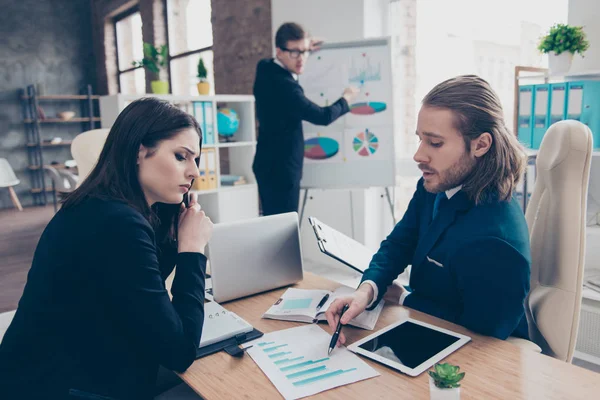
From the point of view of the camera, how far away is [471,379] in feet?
3.20

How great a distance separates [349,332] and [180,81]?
19.7 feet

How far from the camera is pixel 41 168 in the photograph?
7.67m

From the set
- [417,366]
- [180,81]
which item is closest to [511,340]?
[417,366]

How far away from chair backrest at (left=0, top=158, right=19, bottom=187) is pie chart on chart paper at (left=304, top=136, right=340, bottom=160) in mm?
5486

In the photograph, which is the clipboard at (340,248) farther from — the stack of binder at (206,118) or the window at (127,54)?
the window at (127,54)

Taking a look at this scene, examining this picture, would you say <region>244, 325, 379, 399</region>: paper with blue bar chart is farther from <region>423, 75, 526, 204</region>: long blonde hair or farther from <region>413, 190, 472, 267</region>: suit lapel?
<region>423, 75, 526, 204</region>: long blonde hair

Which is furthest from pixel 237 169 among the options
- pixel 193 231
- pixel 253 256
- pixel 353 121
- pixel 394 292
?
pixel 193 231

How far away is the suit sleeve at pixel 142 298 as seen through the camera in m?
0.99

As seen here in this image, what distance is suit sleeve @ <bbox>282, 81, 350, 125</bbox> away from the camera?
2.90 m

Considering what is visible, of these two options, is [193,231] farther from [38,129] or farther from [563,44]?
[38,129]

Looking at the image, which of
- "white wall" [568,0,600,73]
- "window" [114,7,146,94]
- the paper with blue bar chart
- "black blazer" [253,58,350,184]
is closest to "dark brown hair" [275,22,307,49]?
"black blazer" [253,58,350,184]

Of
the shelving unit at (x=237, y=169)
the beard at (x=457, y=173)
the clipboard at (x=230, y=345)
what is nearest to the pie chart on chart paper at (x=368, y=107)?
the shelving unit at (x=237, y=169)

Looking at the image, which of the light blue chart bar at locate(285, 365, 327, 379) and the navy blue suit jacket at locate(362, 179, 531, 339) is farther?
the navy blue suit jacket at locate(362, 179, 531, 339)

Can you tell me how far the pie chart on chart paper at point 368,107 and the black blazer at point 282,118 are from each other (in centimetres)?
18
